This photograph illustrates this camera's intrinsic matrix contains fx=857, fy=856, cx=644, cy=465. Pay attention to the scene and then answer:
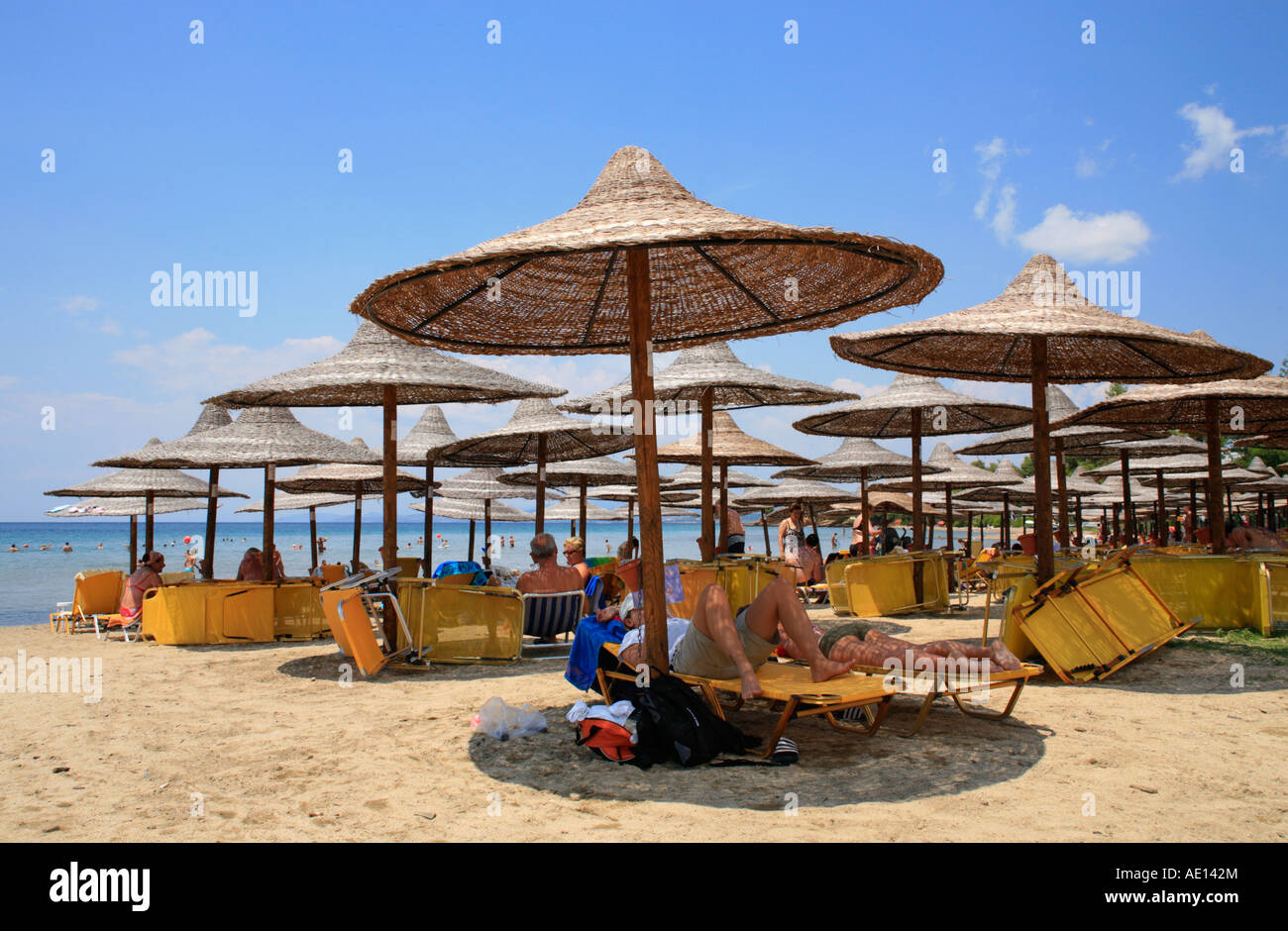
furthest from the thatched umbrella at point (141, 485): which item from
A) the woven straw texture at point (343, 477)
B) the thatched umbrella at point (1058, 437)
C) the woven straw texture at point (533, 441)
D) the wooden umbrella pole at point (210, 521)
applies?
the thatched umbrella at point (1058, 437)

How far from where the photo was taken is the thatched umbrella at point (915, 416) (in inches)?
402

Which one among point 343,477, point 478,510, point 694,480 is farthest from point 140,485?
point 478,510

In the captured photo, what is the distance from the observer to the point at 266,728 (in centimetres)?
484

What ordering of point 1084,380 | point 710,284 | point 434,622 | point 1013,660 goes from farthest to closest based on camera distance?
point 1084,380, point 434,622, point 710,284, point 1013,660

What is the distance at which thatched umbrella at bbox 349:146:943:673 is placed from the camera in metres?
3.68

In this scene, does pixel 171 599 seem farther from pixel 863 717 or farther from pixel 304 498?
pixel 304 498

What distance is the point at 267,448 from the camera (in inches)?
355

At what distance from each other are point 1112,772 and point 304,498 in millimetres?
17081

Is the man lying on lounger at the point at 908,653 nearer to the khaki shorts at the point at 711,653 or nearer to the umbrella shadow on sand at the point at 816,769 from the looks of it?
the khaki shorts at the point at 711,653

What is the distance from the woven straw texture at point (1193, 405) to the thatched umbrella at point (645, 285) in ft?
14.6

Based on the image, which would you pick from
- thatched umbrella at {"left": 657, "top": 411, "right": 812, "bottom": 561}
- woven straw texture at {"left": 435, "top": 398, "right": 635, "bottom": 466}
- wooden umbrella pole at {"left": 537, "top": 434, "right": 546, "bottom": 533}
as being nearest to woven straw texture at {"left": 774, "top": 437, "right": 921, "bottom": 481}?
thatched umbrella at {"left": 657, "top": 411, "right": 812, "bottom": 561}

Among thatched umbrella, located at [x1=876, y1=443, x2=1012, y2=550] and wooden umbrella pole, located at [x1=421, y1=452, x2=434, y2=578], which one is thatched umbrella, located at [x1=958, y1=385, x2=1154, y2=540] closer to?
thatched umbrella, located at [x1=876, y1=443, x2=1012, y2=550]
